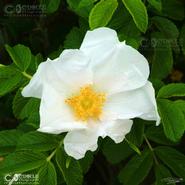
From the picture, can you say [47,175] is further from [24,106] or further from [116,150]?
[116,150]

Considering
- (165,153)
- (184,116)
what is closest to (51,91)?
(184,116)

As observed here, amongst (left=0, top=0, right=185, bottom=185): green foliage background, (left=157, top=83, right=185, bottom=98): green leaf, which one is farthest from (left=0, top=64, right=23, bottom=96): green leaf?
(left=157, top=83, right=185, bottom=98): green leaf

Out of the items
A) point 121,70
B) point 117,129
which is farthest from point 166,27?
point 117,129

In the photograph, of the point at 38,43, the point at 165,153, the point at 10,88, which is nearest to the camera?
the point at 10,88

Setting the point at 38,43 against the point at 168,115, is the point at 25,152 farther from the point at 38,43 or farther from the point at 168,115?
the point at 38,43

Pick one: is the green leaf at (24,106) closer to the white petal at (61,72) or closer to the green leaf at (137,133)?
the white petal at (61,72)
